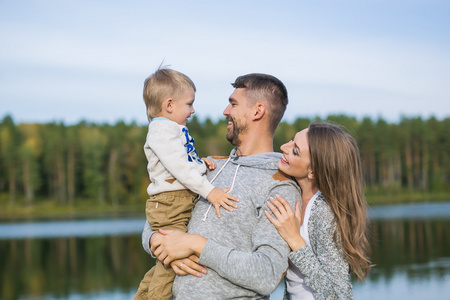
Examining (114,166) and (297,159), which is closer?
(297,159)

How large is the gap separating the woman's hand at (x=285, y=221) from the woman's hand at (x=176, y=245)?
1.30 ft

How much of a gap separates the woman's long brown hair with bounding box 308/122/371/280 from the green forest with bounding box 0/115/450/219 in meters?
53.0

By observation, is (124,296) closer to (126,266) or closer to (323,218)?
(126,266)

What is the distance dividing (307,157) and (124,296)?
17659 millimetres

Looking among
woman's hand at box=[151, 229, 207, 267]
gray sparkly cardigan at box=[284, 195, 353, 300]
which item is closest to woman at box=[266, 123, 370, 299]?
gray sparkly cardigan at box=[284, 195, 353, 300]

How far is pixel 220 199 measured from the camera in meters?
2.98

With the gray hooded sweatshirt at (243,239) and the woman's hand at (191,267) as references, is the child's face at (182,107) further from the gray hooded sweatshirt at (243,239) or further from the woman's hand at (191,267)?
the woman's hand at (191,267)

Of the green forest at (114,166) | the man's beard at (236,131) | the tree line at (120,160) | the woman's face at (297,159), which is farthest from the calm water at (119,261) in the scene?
the tree line at (120,160)

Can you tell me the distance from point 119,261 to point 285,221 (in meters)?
24.4

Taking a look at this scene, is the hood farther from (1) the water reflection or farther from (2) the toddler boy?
(1) the water reflection

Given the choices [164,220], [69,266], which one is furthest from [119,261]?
[164,220]

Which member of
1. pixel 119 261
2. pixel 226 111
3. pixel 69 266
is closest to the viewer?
pixel 226 111

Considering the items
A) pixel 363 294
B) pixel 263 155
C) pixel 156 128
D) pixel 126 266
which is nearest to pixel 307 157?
pixel 263 155

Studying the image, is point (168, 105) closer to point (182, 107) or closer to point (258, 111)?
point (182, 107)
